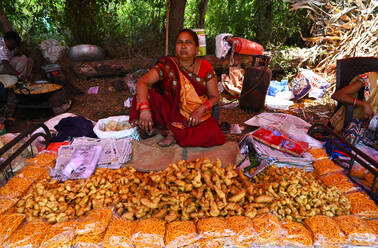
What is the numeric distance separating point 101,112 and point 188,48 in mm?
2997

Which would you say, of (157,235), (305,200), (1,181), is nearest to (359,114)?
(305,200)

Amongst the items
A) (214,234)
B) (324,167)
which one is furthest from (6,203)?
(324,167)

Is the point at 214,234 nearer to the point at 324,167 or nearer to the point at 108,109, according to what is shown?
the point at 324,167

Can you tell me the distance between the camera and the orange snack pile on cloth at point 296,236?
63.5 inches

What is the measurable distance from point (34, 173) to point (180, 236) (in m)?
1.52

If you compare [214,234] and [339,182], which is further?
[339,182]

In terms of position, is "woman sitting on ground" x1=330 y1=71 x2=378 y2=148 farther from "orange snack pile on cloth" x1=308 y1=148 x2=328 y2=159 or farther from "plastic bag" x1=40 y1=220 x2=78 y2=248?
"plastic bag" x1=40 y1=220 x2=78 y2=248

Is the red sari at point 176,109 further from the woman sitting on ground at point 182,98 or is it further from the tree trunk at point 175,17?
the tree trunk at point 175,17

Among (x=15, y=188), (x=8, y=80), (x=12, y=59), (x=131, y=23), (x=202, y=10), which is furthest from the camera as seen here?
(x=131, y=23)

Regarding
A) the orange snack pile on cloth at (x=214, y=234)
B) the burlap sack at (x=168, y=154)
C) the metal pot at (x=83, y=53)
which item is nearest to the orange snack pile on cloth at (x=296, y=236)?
the orange snack pile on cloth at (x=214, y=234)

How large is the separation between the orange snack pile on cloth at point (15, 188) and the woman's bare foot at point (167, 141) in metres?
1.32

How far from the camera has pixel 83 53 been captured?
6.12 meters

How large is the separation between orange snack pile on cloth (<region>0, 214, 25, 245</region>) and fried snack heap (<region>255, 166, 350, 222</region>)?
1712 millimetres

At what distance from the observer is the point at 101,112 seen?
Answer: 196 inches
